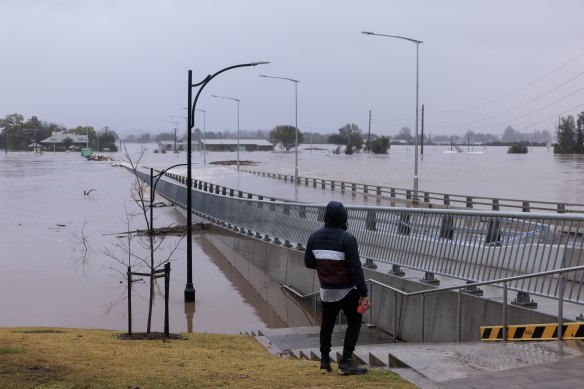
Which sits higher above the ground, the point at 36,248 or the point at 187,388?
the point at 187,388

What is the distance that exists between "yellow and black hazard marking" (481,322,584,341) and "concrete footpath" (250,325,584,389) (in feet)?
0.80

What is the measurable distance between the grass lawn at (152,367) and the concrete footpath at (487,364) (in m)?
0.34

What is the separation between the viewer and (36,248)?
93.6 feet

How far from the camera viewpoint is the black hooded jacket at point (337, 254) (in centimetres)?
672

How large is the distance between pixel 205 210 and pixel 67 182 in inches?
1900

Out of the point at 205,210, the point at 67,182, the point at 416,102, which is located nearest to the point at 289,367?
the point at 205,210

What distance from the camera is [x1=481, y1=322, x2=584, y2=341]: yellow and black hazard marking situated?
309 inches

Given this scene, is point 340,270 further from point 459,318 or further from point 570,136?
point 570,136

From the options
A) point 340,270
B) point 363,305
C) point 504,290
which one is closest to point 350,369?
point 363,305

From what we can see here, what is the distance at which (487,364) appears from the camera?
6.85 metres

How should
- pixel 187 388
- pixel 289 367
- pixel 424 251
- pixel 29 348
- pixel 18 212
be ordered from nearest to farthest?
pixel 187 388 → pixel 289 367 → pixel 29 348 → pixel 424 251 → pixel 18 212

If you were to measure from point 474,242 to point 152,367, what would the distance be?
516 cm

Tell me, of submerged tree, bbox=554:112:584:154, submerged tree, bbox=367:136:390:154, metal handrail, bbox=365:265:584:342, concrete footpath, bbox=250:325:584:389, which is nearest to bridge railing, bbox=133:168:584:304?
metal handrail, bbox=365:265:584:342

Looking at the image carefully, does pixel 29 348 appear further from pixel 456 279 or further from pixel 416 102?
pixel 416 102
